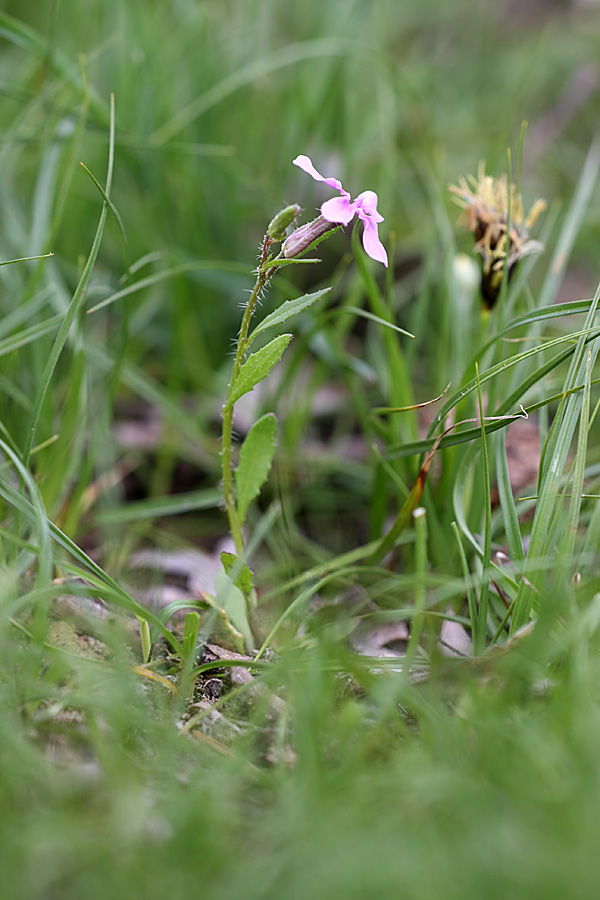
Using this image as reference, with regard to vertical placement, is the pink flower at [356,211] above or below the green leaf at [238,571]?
above

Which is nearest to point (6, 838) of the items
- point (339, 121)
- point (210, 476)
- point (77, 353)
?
point (77, 353)

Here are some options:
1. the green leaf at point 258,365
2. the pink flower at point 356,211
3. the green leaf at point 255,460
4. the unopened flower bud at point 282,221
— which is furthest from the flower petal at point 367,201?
the green leaf at point 255,460

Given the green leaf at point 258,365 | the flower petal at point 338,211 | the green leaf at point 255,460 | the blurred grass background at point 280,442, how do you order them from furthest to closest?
the green leaf at point 255,460 < the green leaf at point 258,365 < the flower petal at point 338,211 < the blurred grass background at point 280,442

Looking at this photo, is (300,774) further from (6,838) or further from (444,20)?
(444,20)

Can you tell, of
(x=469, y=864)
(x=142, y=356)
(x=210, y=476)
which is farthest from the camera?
(x=142, y=356)

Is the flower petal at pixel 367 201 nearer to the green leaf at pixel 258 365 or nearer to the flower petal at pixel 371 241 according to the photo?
the flower petal at pixel 371 241

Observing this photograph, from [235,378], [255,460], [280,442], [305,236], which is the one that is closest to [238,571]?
[255,460]

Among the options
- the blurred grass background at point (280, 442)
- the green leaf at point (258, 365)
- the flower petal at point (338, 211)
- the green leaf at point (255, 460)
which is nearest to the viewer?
the blurred grass background at point (280, 442)
